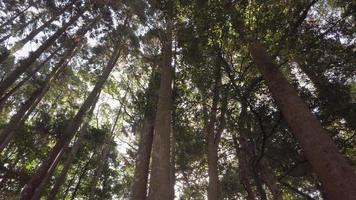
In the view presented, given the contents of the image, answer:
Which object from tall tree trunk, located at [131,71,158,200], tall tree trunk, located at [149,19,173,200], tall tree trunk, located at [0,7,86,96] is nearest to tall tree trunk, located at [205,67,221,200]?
tall tree trunk, located at [149,19,173,200]

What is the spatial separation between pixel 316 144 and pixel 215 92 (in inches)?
205

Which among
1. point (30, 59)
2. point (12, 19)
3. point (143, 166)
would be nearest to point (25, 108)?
point (30, 59)

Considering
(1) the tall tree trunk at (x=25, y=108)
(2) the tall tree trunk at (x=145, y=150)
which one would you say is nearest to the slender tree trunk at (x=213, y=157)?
(2) the tall tree trunk at (x=145, y=150)

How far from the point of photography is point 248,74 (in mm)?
9773

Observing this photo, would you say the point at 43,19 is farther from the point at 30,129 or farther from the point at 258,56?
the point at 258,56

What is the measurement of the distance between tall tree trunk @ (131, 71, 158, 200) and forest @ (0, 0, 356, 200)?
0.14 ft

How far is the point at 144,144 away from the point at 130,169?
12.7 metres

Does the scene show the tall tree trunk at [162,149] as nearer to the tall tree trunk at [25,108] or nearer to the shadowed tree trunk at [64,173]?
the shadowed tree trunk at [64,173]

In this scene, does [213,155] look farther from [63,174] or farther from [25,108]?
[25,108]

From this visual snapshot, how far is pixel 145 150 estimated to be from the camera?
11.0 metres

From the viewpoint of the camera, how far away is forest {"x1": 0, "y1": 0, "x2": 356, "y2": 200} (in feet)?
22.6

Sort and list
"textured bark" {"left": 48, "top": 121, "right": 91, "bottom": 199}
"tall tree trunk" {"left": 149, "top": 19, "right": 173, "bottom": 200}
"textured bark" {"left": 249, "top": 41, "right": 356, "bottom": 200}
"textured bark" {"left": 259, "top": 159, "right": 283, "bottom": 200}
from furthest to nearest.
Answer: "textured bark" {"left": 48, "top": 121, "right": 91, "bottom": 199} < "textured bark" {"left": 259, "top": 159, "right": 283, "bottom": 200} < "tall tree trunk" {"left": 149, "top": 19, "right": 173, "bottom": 200} < "textured bark" {"left": 249, "top": 41, "right": 356, "bottom": 200}

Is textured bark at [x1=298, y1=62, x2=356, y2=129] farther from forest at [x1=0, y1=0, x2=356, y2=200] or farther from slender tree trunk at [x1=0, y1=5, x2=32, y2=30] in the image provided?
slender tree trunk at [x1=0, y1=5, x2=32, y2=30]

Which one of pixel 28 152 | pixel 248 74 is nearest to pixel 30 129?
pixel 28 152
